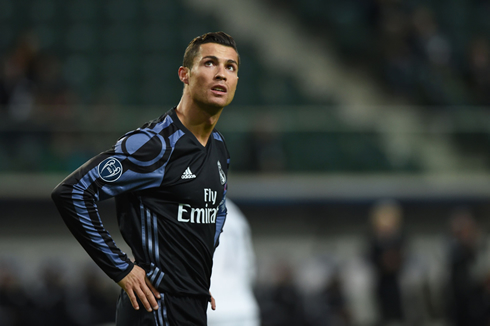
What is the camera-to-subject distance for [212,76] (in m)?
3.82

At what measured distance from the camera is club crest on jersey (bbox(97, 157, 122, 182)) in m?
3.55

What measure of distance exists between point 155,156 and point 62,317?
23.9 ft

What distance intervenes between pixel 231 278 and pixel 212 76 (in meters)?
2.71

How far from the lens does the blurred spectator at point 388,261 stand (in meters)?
9.35

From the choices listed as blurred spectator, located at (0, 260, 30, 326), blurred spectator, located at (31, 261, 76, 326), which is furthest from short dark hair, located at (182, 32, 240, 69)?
blurred spectator, located at (0, 260, 30, 326)

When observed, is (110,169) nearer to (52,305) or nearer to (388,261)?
(388,261)

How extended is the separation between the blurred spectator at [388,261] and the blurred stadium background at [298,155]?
0.02 metres

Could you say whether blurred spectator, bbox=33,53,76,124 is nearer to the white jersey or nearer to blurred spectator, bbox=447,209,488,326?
the white jersey

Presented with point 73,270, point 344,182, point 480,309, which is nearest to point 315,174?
point 344,182

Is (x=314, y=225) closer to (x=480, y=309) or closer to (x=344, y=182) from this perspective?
(x=344, y=182)

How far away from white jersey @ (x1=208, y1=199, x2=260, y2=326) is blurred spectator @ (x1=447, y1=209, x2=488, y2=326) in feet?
14.5

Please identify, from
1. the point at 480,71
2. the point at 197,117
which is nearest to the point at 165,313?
the point at 197,117

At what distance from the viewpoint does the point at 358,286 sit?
1120 centimetres

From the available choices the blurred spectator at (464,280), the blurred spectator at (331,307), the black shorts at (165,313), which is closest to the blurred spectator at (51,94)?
the blurred spectator at (331,307)
